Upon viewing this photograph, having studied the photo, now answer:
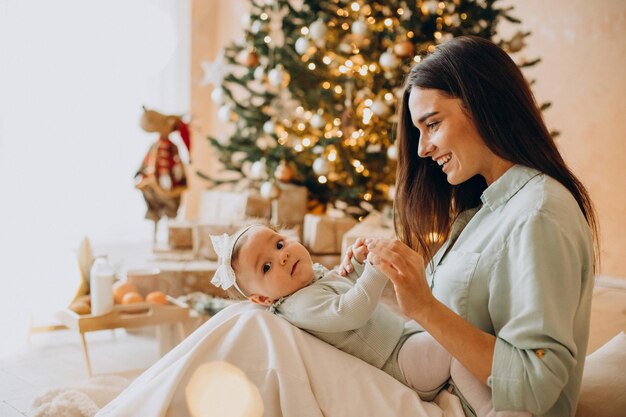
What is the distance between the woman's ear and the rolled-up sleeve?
580 millimetres

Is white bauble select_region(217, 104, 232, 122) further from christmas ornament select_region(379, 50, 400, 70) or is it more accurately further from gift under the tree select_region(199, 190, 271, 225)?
christmas ornament select_region(379, 50, 400, 70)

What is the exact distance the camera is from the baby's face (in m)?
Result: 1.53

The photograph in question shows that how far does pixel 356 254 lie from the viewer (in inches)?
59.6

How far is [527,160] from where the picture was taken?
1338mm

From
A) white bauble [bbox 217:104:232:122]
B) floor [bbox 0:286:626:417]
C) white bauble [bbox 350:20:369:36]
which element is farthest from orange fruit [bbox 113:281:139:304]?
white bauble [bbox 350:20:369:36]

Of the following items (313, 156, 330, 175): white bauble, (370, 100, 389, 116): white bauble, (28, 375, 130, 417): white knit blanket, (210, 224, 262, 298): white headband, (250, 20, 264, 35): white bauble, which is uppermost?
(250, 20, 264, 35): white bauble

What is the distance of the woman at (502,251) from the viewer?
3.71 ft

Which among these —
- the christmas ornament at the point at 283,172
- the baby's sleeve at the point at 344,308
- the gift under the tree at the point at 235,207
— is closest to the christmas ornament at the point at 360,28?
the christmas ornament at the point at 283,172

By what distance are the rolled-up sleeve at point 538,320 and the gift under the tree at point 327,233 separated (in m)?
2.80

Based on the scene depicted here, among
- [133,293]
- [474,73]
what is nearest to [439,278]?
[474,73]

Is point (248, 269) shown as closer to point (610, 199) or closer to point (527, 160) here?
point (527, 160)

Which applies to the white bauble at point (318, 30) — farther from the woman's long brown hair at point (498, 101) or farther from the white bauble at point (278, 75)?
the woman's long brown hair at point (498, 101)

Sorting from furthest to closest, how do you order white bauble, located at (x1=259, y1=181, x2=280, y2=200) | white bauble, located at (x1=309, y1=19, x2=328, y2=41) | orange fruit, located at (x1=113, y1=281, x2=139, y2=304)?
white bauble, located at (x1=259, y1=181, x2=280, y2=200), white bauble, located at (x1=309, y1=19, x2=328, y2=41), orange fruit, located at (x1=113, y1=281, x2=139, y2=304)

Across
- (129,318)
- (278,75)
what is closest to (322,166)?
(278,75)
